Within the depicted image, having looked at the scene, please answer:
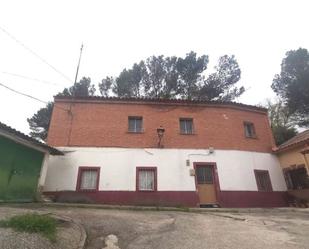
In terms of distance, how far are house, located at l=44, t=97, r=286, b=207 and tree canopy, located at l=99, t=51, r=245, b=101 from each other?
22.8ft

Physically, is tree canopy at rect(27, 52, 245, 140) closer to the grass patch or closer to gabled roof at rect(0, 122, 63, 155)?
gabled roof at rect(0, 122, 63, 155)

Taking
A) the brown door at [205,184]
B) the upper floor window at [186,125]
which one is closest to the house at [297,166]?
the brown door at [205,184]

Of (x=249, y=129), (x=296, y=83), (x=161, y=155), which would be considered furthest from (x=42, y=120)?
(x=296, y=83)

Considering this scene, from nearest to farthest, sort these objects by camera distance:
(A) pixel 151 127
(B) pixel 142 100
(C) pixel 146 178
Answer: (C) pixel 146 178, (A) pixel 151 127, (B) pixel 142 100

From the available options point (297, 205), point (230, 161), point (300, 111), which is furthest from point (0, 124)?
point (300, 111)

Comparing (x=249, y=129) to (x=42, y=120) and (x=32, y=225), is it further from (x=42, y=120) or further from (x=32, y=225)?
(x=42, y=120)

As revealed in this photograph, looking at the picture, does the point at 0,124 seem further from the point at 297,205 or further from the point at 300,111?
the point at 300,111

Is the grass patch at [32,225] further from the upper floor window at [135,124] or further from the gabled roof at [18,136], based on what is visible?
the upper floor window at [135,124]

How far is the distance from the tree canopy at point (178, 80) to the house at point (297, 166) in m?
9.53

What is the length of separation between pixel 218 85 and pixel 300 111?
311 inches

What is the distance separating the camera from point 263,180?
1573 cm

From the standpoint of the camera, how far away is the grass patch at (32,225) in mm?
5379

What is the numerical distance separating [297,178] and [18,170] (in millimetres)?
15588

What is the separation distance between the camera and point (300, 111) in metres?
23.5
